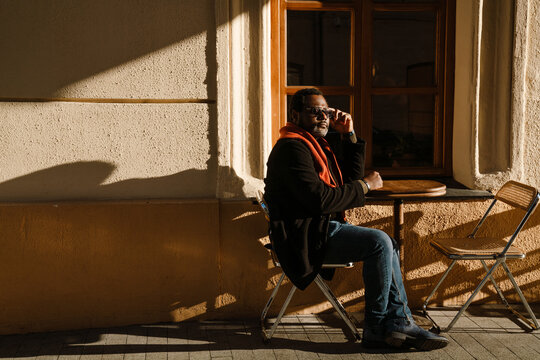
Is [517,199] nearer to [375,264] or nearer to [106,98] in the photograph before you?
[375,264]

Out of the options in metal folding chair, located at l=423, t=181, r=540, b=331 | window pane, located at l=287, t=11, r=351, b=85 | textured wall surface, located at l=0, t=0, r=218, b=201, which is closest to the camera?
metal folding chair, located at l=423, t=181, r=540, b=331

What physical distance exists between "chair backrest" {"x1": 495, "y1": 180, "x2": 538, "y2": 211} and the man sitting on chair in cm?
94

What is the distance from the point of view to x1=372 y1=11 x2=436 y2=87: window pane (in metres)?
5.02

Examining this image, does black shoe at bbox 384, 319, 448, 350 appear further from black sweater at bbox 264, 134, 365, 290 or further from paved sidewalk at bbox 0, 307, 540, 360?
black sweater at bbox 264, 134, 365, 290

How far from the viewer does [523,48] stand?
4660 millimetres

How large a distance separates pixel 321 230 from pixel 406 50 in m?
2.49

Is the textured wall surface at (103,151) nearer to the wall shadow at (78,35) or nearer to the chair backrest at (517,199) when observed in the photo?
the wall shadow at (78,35)

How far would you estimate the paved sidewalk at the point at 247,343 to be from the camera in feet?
12.8

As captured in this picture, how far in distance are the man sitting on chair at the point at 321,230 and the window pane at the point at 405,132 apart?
1085 mm

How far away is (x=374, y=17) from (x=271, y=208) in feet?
6.53

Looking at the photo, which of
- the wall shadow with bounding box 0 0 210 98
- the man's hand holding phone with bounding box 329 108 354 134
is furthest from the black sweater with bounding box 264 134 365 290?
the wall shadow with bounding box 0 0 210 98

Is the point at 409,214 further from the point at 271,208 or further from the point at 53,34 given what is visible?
the point at 53,34

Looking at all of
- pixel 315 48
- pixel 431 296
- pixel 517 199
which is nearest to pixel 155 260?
pixel 431 296

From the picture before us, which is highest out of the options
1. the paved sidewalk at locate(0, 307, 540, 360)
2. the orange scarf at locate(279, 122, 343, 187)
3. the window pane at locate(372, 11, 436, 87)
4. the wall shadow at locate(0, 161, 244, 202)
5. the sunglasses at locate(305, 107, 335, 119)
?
the window pane at locate(372, 11, 436, 87)
